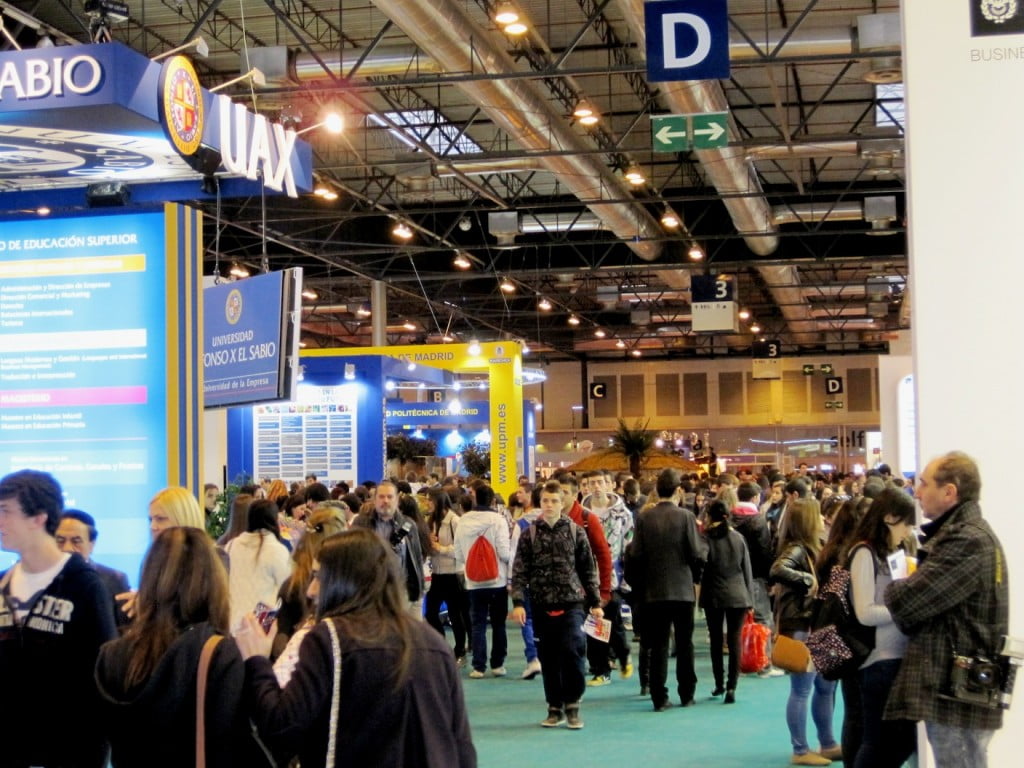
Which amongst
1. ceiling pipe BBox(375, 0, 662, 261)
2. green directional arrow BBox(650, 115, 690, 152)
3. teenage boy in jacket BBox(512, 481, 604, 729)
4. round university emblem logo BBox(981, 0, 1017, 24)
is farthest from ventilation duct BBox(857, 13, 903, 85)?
round university emblem logo BBox(981, 0, 1017, 24)

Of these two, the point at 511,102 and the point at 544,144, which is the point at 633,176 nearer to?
the point at 544,144

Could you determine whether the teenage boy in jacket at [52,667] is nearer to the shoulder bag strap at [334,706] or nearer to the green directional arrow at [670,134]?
the shoulder bag strap at [334,706]

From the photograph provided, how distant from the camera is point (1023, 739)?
191 inches

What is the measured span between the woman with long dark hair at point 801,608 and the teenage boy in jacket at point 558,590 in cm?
135

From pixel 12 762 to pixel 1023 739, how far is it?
11.6 ft

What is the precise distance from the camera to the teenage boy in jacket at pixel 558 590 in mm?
7445

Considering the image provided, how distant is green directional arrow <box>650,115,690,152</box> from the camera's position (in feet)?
35.7

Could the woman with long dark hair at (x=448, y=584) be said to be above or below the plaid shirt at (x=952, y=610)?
below

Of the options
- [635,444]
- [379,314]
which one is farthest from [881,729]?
[379,314]

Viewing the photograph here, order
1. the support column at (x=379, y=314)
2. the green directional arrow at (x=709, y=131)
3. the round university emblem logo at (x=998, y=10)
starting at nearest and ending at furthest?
1. the round university emblem logo at (x=998, y=10)
2. the green directional arrow at (x=709, y=131)
3. the support column at (x=379, y=314)

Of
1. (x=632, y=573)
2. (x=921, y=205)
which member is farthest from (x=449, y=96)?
(x=921, y=205)

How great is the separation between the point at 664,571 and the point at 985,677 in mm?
4136

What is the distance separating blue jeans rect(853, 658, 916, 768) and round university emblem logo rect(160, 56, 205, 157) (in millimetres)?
3282

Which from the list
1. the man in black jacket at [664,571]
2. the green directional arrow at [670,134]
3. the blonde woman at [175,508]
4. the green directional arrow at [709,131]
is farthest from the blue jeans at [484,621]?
the blonde woman at [175,508]
